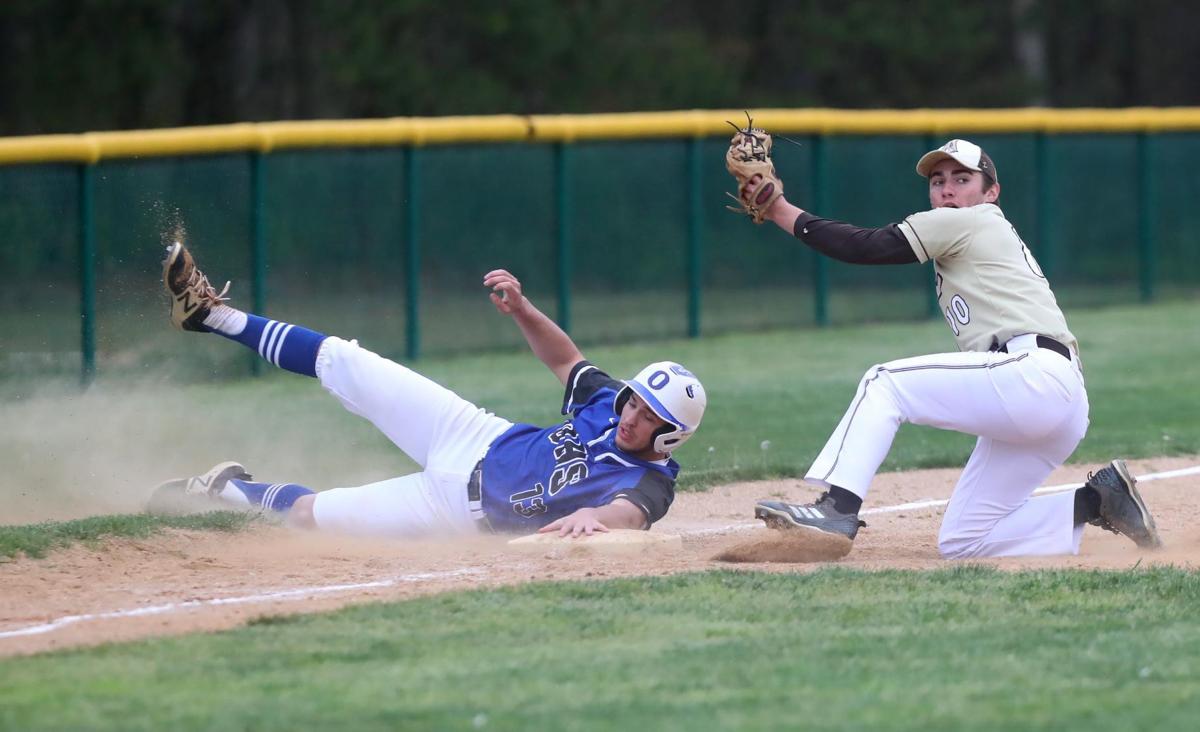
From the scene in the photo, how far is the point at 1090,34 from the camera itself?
3066cm

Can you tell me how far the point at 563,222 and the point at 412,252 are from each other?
161 cm

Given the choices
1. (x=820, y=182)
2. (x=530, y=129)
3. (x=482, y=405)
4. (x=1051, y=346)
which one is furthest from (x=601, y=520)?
(x=820, y=182)

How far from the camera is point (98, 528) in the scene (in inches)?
274

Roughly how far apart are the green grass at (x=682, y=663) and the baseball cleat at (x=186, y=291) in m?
2.19

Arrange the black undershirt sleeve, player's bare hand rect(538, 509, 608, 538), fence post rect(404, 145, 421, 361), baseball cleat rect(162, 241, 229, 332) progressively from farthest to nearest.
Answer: fence post rect(404, 145, 421, 361)
baseball cleat rect(162, 241, 229, 332)
player's bare hand rect(538, 509, 608, 538)
the black undershirt sleeve

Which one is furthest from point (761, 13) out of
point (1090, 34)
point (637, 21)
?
point (1090, 34)

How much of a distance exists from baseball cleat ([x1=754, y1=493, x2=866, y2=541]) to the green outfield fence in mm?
5849

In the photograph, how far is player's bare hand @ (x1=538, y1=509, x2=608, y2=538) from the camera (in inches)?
264

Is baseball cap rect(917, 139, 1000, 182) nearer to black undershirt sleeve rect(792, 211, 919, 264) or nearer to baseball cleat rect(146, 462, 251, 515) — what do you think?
black undershirt sleeve rect(792, 211, 919, 264)

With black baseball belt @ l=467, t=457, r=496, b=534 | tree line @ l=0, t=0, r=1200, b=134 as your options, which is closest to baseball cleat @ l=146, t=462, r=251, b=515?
black baseball belt @ l=467, t=457, r=496, b=534

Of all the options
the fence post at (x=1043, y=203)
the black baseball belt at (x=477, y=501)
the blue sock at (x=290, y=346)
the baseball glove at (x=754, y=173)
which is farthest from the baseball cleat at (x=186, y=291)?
the fence post at (x=1043, y=203)

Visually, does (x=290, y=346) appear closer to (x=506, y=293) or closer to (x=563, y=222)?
(x=506, y=293)

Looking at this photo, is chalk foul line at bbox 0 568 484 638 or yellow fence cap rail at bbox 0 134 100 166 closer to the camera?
chalk foul line at bbox 0 568 484 638

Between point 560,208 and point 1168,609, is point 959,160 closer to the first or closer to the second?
point 1168,609
